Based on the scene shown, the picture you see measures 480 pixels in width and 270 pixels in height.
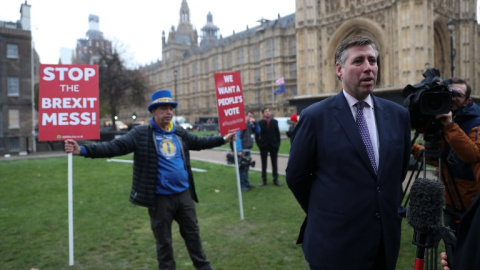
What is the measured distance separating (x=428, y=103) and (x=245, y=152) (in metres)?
6.77

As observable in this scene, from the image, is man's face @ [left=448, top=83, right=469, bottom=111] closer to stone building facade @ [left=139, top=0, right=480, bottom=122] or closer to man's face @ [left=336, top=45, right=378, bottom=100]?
man's face @ [left=336, top=45, right=378, bottom=100]

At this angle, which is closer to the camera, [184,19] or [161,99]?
[161,99]

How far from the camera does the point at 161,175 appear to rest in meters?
3.84

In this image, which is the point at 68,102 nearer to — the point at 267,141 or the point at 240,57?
the point at 267,141

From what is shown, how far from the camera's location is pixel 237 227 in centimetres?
582

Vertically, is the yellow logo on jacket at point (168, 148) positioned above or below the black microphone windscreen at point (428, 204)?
above

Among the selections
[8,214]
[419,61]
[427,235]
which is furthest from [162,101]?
[419,61]

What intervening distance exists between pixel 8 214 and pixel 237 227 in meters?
4.62

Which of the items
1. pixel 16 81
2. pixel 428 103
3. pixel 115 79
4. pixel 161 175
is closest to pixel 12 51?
pixel 16 81

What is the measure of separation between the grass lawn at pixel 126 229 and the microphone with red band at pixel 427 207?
2.45m

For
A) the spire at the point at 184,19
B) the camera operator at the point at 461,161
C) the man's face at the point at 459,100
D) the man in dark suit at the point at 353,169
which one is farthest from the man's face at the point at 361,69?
the spire at the point at 184,19

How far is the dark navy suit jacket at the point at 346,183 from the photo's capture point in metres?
2.05

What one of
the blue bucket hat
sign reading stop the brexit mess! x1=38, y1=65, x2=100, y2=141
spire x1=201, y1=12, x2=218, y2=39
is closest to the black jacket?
the blue bucket hat

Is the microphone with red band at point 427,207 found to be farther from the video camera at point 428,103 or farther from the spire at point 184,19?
the spire at point 184,19
